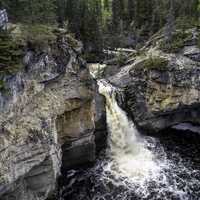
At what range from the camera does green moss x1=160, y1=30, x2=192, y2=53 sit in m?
38.3

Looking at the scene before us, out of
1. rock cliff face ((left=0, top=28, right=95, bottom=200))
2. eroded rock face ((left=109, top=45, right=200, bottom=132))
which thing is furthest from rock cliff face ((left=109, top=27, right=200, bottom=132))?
rock cliff face ((left=0, top=28, right=95, bottom=200))

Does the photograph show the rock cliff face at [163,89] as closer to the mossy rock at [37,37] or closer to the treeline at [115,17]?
the treeline at [115,17]

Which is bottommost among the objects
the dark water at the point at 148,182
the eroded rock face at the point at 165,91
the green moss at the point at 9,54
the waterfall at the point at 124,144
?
the dark water at the point at 148,182

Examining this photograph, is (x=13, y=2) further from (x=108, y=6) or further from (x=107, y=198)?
(x=108, y=6)

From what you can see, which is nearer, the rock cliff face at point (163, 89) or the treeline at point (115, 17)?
the rock cliff face at point (163, 89)

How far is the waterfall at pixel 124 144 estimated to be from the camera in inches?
1177

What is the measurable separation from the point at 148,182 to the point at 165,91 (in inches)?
416

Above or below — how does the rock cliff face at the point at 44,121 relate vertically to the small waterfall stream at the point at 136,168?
above

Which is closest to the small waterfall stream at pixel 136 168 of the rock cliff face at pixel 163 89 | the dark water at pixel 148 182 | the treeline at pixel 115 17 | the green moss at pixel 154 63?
the dark water at pixel 148 182

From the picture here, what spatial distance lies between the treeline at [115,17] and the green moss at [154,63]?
957cm

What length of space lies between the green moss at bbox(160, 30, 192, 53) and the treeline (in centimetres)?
297

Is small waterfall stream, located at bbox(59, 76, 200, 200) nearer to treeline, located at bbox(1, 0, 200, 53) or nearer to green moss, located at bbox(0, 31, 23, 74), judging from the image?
green moss, located at bbox(0, 31, 23, 74)

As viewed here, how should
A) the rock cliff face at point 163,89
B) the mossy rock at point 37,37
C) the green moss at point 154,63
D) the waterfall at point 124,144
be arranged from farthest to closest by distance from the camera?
the green moss at point 154,63 < the rock cliff face at point 163,89 < the waterfall at point 124,144 < the mossy rock at point 37,37

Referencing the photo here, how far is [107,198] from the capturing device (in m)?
26.6
